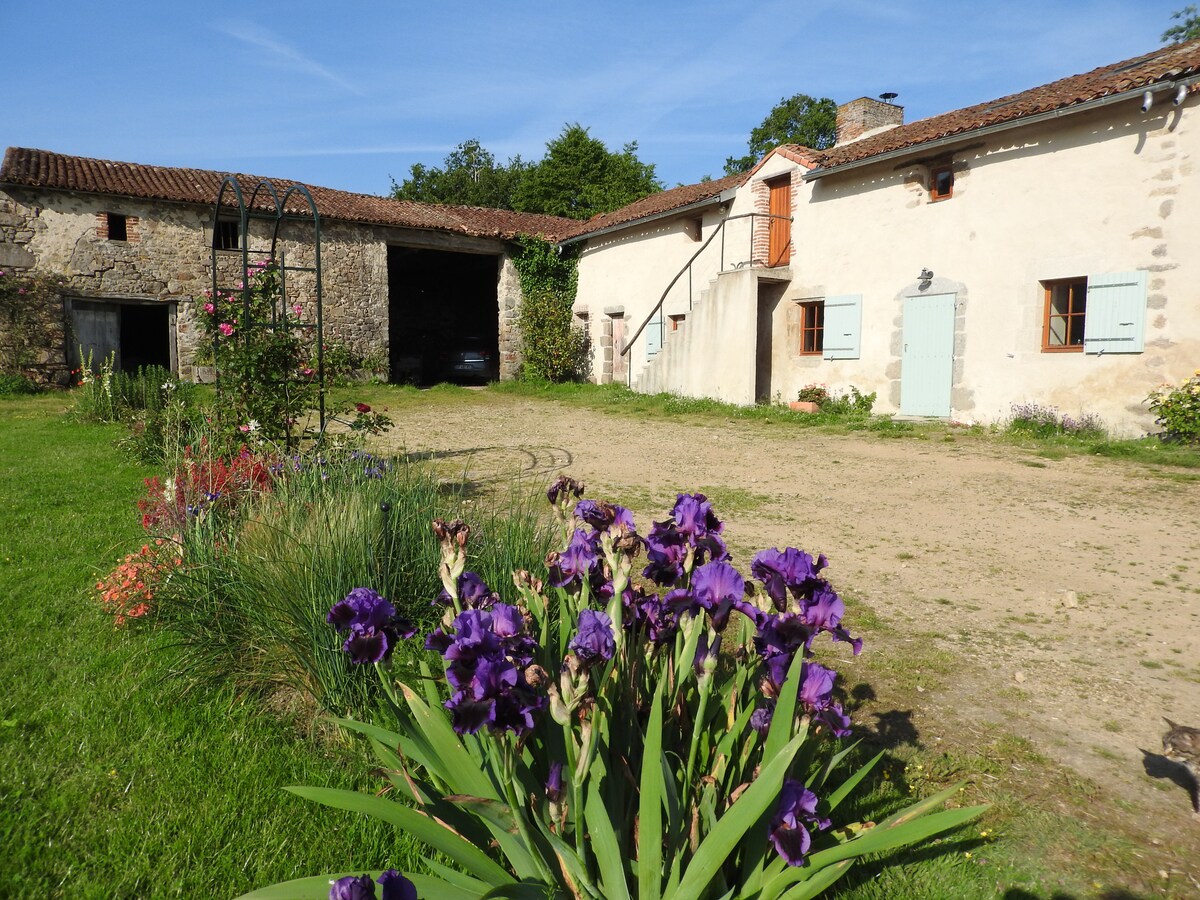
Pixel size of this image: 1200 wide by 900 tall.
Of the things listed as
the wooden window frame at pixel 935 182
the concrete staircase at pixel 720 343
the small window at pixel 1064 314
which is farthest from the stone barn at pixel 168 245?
the small window at pixel 1064 314

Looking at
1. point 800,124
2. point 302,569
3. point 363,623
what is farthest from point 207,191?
point 800,124

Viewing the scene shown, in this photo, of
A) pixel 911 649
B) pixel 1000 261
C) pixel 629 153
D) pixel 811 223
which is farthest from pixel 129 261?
pixel 629 153

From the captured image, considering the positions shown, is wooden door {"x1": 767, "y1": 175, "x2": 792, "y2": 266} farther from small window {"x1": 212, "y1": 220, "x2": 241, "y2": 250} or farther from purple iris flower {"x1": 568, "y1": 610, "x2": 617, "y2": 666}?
purple iris flower {"x1": 568, "y1": 610, "x2": 617, "y2": 666}

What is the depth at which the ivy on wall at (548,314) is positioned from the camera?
19125 mm

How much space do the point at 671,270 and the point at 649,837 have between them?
1615cm

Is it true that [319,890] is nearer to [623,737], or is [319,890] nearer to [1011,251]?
[623,737]

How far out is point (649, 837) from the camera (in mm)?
1464

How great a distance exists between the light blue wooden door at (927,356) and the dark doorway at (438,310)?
42.8 feet

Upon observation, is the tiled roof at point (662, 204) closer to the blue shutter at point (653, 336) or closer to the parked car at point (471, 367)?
the blue shutter at point (653, 336)

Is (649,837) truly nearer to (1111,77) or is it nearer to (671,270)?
(1111,77)

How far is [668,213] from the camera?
53.7ft

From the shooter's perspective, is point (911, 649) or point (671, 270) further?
point (671, 270)

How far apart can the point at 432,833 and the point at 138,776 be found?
50.0 inches

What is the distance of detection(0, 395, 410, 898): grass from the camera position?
195 cm
